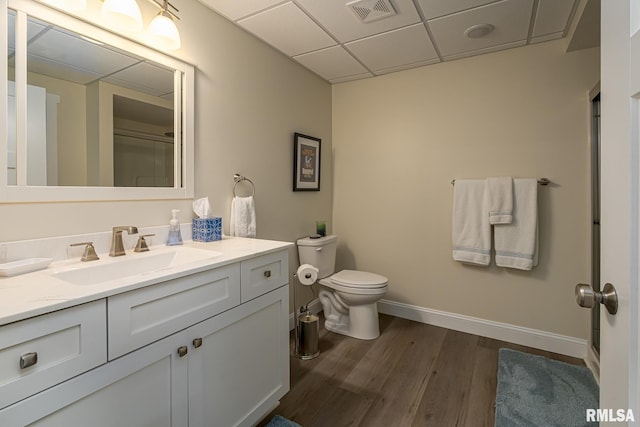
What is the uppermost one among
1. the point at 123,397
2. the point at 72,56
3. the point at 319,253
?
the point at 72,56

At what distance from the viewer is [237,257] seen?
4.23 feet

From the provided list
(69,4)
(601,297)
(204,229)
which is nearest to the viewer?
(601,297)

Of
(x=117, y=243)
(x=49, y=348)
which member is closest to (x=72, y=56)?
(x=117, y=243)

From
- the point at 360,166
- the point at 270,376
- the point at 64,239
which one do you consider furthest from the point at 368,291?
the point at 64,239

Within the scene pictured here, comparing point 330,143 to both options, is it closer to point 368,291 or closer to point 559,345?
point 368,291

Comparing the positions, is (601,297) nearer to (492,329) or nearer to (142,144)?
(142,144)

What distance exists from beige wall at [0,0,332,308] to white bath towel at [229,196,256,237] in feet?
0.20

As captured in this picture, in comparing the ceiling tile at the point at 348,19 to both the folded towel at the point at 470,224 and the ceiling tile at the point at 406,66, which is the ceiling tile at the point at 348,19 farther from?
the folded towel at the point at 470,224

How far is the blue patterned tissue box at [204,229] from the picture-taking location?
168cm

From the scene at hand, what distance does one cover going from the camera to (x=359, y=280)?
2443 mm

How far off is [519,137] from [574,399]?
5.66 feet

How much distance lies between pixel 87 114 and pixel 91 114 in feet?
0.05

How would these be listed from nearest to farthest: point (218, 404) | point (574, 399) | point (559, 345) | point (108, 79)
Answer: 1. point (218, 404)
2. point (108, 79)
3. point (574, 399)
4. point (559, 345)

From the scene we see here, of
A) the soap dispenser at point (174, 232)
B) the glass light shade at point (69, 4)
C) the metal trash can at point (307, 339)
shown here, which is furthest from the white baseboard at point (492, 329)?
the glass light shade at point (69, 4)
